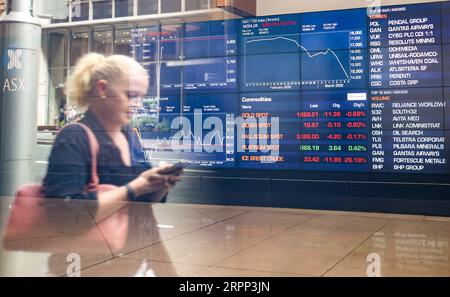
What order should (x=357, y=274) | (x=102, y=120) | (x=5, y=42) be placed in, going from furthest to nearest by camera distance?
(x=357, y=274), (x=5, y=42), (x=102, y=120)

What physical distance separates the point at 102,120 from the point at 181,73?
12.9 feet

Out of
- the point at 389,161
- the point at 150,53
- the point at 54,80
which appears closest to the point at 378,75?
the point at 389,161

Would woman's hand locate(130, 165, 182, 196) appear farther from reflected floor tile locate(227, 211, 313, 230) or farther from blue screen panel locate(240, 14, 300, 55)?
blue screen panel locate(240, 14, 300, 55)

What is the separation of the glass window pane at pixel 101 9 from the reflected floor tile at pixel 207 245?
1888 mm

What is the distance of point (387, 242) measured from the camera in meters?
4.11

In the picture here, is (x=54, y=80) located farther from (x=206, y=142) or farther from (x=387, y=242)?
(x=387, y=242)

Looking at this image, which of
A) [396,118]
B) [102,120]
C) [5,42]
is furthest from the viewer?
[396,118]

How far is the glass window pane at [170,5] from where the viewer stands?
4357 mm

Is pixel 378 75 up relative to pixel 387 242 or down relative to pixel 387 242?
up

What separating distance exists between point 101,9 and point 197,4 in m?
1.79

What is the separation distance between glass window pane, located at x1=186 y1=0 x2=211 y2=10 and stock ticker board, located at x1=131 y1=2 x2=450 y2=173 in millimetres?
302

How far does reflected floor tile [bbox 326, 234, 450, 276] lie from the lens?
3.23 meters

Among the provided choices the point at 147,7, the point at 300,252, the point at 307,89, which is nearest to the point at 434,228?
the point at 300,252

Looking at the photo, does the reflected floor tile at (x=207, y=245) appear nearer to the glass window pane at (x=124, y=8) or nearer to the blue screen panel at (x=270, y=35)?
the glass window pane at (x=124, y=8)
